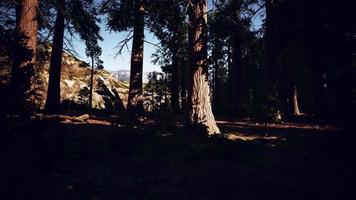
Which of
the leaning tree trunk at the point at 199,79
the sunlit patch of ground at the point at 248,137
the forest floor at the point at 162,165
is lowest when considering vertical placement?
the forest floor at the point at 162,165

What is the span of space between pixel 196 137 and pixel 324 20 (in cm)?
496

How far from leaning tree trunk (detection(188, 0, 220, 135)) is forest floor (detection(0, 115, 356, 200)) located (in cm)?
64

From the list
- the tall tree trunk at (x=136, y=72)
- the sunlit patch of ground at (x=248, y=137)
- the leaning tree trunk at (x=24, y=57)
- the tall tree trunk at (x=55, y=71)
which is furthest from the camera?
the tall tree trunk at (x=55, y=71)

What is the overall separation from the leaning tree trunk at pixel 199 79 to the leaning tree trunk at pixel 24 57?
17.4 ft

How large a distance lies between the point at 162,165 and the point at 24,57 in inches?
252

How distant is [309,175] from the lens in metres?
5.81

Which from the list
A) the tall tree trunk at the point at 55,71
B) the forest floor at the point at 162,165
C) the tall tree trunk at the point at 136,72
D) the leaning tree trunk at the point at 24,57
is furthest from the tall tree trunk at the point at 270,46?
the leaning tree trunk at the point at 24,57

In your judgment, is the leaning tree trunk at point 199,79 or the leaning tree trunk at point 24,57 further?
the leaning tree trunk at point 199,79

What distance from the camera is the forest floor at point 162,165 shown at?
16.1 ft

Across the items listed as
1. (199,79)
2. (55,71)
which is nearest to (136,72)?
(55,71)

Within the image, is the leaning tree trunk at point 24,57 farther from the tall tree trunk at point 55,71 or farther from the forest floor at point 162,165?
the tall tree trunk at point 55,71

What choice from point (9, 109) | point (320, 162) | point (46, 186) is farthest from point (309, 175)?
point (9, 109)

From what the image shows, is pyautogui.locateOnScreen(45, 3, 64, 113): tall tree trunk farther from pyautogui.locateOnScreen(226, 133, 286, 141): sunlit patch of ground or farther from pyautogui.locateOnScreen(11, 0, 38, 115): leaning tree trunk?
pyautogui.locateOnScreen(226, 133, 286, 141): sunlit patch of ground

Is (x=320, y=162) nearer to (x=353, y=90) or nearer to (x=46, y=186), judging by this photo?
(x=353, y=90)
